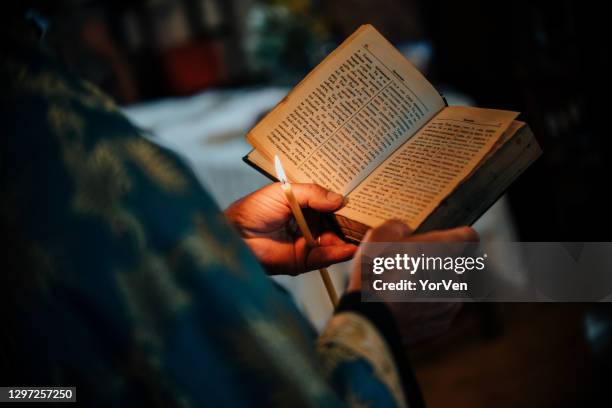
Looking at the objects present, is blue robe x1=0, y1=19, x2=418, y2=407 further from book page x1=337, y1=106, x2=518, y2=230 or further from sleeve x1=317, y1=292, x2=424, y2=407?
book page x1=337, y1=106, x2=518, y2=230

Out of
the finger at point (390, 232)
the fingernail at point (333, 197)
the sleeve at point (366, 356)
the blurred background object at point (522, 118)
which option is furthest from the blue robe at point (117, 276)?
the blurred background object at point (522, 118)

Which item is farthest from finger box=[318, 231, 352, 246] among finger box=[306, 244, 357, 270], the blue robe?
the blue robe

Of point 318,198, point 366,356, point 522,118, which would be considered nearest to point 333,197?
point 318,198

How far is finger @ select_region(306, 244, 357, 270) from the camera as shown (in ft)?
2.48

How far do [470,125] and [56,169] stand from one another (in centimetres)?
49

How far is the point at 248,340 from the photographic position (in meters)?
0.45

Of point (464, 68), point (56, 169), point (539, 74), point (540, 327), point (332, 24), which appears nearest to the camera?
point (56, 169)

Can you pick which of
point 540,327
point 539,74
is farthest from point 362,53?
point 540,327

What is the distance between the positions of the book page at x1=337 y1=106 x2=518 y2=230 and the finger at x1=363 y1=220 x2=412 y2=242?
2cm

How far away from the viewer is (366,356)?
509mm

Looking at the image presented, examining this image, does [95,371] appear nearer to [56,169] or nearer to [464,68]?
[56,169]

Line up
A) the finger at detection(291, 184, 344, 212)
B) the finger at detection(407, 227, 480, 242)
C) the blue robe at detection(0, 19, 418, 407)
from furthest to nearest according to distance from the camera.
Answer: the finger at detection(291, 184, 344, 212)
the finger at detection(407, 227, 480, 242)
the blue robe at detection(0, 19, 418, 407)

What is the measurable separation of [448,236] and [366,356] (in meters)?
0.15

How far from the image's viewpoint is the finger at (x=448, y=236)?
21.8 inches
